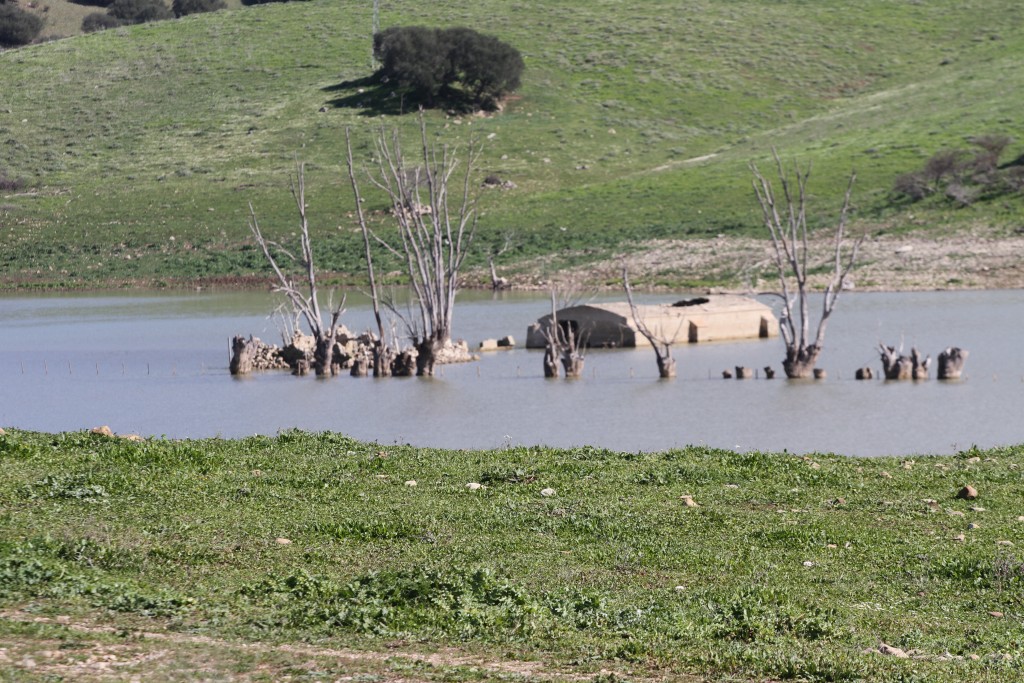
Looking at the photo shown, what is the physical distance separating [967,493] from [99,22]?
162552 mm

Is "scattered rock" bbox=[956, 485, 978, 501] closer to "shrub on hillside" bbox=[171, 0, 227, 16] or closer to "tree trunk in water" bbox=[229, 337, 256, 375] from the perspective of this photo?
"tree trunk in water" bbox=[229, 337, 256, 375]

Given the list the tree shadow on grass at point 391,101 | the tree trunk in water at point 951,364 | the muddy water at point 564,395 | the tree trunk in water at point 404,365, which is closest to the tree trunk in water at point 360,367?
the tree trunk in water at point 404,365

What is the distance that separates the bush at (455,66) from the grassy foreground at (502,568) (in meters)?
82.2

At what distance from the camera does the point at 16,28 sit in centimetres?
15525

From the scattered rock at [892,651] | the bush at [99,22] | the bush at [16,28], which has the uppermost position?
the bush at [99,22]

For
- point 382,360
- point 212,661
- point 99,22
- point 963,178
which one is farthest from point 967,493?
point 99,22

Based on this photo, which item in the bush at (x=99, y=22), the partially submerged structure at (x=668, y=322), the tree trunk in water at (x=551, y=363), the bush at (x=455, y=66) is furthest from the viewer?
the bush at (x=99, y=22)

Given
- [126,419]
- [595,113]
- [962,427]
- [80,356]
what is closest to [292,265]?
[80,356]

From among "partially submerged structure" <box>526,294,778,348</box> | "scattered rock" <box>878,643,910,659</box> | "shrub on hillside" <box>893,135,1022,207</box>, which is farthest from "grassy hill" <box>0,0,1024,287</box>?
"scattered rock" <box>878,643,910,659</box>

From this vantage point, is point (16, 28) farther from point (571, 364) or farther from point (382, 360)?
point (571, 364)

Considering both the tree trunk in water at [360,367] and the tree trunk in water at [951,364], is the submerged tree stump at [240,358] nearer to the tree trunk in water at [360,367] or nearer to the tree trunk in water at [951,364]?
the tree trunk in water at [360,367]

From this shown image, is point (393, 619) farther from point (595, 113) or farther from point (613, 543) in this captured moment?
point (595, 113)

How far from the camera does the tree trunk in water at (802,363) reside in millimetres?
31438

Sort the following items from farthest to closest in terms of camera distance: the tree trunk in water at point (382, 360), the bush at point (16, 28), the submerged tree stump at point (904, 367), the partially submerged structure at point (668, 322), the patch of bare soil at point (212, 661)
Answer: the bush at point (16, 28) < the partially submerged structure at point (668, 322) < the tree trunk in water at point (382, 360) < the submerged tree stump at point (904, 367) < the patch of bare soil at point (212, 661)
